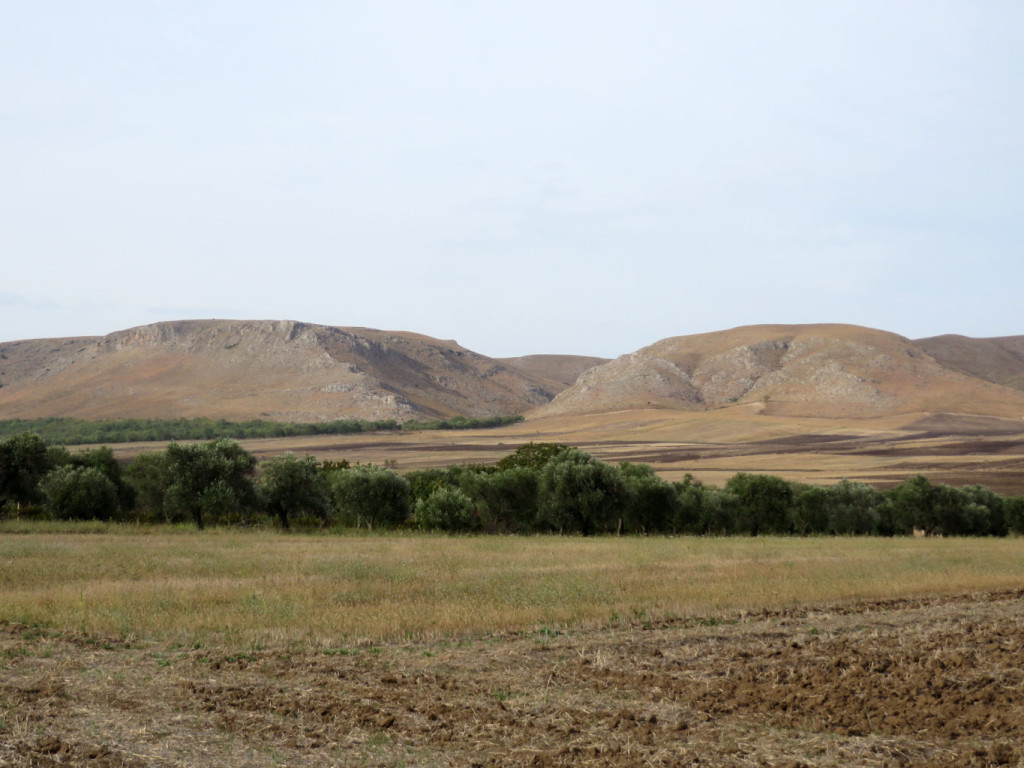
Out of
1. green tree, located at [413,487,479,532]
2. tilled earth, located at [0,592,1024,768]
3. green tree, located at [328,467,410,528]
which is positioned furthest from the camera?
green tree, located at [328,467,410,528]

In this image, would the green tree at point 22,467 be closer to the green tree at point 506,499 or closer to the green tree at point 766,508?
the green tree at point 506,499

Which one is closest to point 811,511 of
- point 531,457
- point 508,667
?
point 531,457

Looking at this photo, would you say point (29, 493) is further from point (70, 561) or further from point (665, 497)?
point (665, 497)

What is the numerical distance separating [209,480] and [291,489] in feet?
17.2

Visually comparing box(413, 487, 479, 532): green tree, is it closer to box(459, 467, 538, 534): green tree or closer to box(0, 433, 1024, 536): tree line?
box(0, 433, 1024, 536): tree line

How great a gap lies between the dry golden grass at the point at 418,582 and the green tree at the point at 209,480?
897 cm

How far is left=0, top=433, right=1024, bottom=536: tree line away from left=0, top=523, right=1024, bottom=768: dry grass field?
26.6 meters

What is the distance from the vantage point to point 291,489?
58.8m

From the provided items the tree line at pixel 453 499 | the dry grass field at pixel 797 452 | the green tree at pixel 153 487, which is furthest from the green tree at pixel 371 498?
the dry grass field at pixel 797 452

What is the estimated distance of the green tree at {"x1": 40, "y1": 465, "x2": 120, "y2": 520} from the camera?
185 feet

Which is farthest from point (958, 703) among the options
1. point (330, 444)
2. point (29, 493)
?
point (330, 444)

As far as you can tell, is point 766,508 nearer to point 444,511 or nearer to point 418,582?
point 444,511

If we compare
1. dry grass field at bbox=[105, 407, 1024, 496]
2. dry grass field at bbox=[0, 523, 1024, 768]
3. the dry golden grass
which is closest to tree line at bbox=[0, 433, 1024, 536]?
the dry golden grass

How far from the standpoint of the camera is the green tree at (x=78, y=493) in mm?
56375
